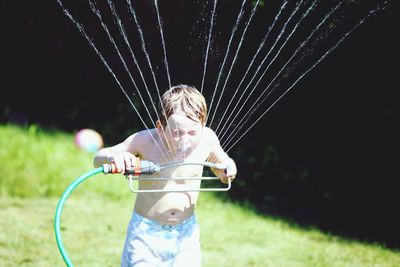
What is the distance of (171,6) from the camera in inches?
217

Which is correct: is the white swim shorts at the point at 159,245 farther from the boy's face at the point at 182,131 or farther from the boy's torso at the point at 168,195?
the boy's face at the point at 182,131

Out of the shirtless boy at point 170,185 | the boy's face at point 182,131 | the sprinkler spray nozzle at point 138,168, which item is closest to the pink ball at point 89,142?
the shirtless boy at point 170,185

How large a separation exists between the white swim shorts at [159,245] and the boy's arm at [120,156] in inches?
11.0

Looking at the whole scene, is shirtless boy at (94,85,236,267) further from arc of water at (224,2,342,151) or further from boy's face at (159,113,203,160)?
arc of water at (224,2,342,151)

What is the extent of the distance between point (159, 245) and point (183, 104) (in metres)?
0.59

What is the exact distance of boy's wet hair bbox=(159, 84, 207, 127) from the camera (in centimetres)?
266

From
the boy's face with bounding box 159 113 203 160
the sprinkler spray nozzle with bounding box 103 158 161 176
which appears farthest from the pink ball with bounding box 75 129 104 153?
the sprinkler spray nozzle with bounding box 103 158 161 176

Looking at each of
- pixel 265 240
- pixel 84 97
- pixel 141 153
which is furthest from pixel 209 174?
pixel 84 97

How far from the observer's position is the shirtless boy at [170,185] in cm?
264

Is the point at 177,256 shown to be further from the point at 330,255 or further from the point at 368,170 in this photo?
the point at 368,170

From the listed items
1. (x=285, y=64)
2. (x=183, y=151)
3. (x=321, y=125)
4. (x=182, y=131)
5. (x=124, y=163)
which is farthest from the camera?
(x=321, y=125)

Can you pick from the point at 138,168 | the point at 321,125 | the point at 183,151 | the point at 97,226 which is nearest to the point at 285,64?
the point at 321,125

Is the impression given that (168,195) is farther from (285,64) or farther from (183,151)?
(285,64)

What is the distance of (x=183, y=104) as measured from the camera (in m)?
2.68
